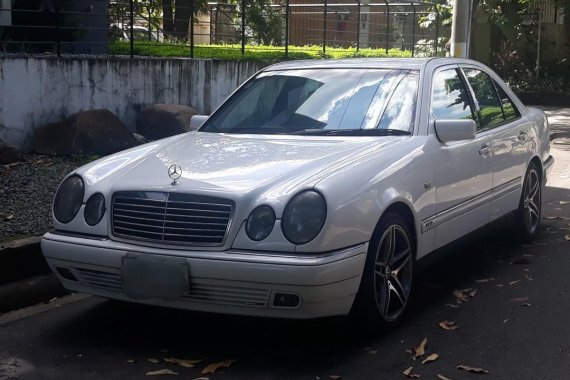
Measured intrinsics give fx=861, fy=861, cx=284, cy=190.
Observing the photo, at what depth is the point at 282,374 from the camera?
4.58m

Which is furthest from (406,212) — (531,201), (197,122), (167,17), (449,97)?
(167,17)

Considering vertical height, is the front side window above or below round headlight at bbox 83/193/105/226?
above

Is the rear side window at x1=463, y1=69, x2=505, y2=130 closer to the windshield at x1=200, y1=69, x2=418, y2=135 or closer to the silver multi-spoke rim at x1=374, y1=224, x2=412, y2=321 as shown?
the windshield at x1=200, y1=69, x2=418, y2=135

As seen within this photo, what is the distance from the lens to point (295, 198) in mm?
4594

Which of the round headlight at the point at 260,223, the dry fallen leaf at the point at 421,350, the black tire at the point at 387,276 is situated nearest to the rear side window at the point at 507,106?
the black tire at the point at 387,276

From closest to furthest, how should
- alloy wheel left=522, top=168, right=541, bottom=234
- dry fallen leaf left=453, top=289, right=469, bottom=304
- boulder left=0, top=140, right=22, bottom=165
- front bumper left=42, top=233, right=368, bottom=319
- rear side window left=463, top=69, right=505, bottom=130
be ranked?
front bumper left=42, top=233, right=368, bottom=319 → dry fallen leaf left=453, top=289, right=469, bottom=304 → rear side window left=463, top=69, right=505, bottom=130 → alloy wheel left=522, top=168, right=541, bottom=234 → boulder left=0, top=140, right=22, bottom=165

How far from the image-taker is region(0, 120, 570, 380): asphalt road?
4656 millimetres

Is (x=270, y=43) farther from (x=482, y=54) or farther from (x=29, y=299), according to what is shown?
(x=29, y=299)

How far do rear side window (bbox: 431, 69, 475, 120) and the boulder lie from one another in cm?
539

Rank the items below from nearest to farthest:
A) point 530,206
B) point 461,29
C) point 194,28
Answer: point 530,206 < point 461,29 < point 194,28

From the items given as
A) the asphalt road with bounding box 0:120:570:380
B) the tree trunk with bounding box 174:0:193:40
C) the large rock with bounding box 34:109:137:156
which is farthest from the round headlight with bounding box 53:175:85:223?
the tree trunk with bounding box 174:0:193:40

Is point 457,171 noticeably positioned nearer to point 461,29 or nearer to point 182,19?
point 461,29

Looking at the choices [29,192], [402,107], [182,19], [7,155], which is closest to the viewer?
[402,107]

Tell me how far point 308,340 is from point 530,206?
126 inches
